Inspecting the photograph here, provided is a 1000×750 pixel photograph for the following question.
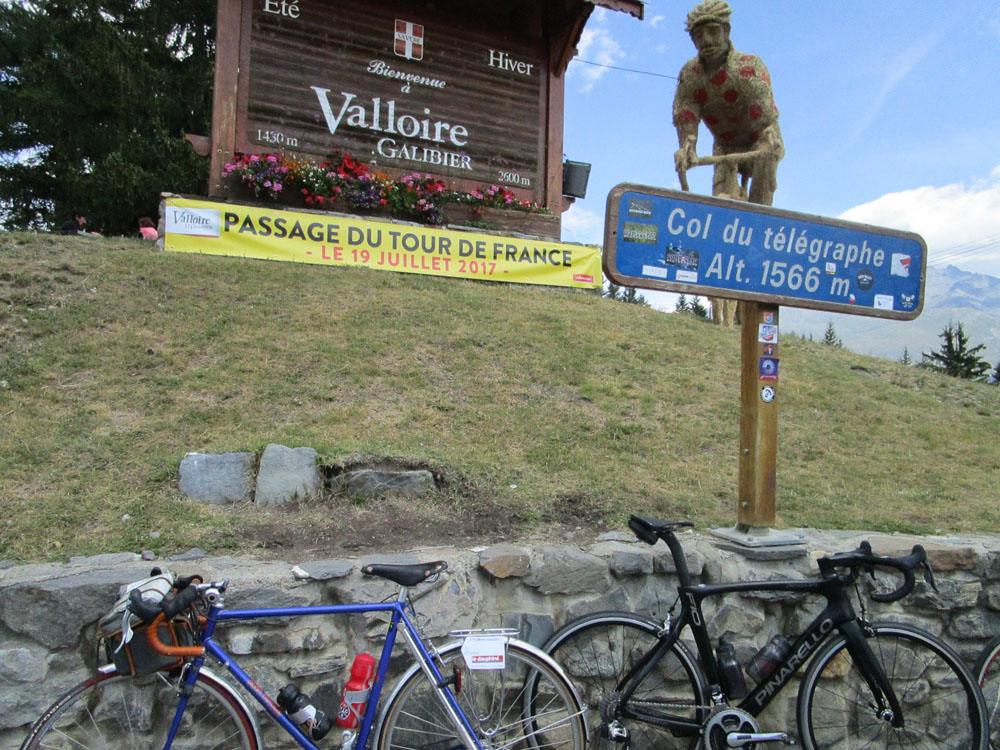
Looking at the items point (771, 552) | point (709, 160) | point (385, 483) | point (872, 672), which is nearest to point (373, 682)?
point (385, 483)

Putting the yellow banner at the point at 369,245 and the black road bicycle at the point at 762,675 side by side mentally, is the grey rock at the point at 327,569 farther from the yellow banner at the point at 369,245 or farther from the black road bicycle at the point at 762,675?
the yellow banner at the point at 369,245

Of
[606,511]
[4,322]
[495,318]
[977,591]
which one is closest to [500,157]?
[495,318]

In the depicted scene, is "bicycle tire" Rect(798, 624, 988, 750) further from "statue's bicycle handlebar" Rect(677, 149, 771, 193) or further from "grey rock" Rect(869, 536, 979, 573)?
"statue's bicycle handlebar" Rect(677, 149, 771, 193)

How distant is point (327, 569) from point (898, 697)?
2598mm

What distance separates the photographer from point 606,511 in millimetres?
4129

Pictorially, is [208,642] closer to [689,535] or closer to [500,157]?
[689,535]

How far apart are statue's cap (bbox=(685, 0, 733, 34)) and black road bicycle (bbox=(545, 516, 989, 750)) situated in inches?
245

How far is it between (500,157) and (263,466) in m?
8.69

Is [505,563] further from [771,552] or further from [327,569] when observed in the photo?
[771,552]

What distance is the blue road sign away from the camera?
3201 millimetres

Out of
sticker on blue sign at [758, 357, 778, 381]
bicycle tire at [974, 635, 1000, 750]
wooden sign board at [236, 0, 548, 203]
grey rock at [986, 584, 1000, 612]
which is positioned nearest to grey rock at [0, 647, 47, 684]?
sticker on blue sign at [758, 357, 778, 381]

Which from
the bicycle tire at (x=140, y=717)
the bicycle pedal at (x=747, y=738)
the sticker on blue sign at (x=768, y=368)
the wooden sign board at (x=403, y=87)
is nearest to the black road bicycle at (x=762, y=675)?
the bicycle pedal at (x=747, y=738)

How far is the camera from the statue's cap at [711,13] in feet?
23.9

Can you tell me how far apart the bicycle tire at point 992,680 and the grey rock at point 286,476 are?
345cm
